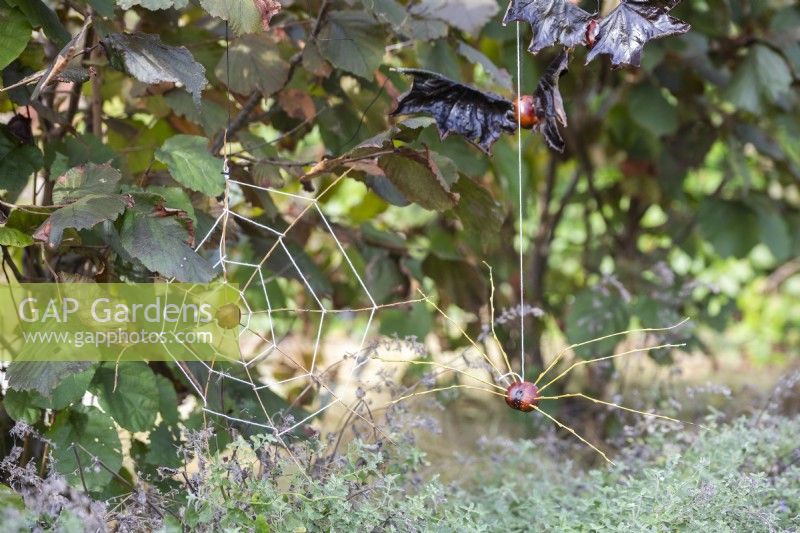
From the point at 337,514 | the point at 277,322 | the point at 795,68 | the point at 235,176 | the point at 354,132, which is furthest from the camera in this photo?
the point at 277,322

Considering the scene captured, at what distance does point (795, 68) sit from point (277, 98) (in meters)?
1.01

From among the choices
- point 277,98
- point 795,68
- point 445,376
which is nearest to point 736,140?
point 795,68

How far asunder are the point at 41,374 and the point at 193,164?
0.29 meters

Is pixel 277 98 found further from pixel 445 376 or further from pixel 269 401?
pixel 445 376

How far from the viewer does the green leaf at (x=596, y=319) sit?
1812 millimetres

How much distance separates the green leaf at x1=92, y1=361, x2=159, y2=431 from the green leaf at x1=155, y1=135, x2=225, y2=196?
240 millimetres

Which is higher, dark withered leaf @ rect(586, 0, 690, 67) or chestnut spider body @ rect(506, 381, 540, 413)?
dark withered leaf @ rect(586, 0, 690, 67)

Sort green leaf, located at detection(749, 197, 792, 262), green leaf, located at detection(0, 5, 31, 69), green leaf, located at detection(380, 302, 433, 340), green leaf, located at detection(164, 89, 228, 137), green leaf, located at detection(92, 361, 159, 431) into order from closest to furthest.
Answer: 1. green leaf, located at detection(0, 5, 31, 69)
2. green leaf, located at detection(92, 361, 159, 431)
3. green leaf, located at detection(164, 89, 228, 137)
4. green leaf, located at detection(380, 302, 433, 340)
5. green leaf, located at detection(749, 197, 792, 262)

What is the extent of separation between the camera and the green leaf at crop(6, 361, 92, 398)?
0.97 meters

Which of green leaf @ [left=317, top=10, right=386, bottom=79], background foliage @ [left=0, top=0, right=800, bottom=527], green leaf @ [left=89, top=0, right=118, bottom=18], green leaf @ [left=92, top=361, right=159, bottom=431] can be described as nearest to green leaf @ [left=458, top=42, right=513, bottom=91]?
background foliage @ [left=0, top=0, right=800, bottom=527]

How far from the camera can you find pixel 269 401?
1.25 m

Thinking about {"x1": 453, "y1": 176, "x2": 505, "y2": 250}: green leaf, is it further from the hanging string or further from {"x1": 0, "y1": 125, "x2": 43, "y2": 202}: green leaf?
{"x1": 0, "y1": 125, "x2": 43, "y2": 202}: green leaf

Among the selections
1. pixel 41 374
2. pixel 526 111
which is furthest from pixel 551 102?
pixel 41 374

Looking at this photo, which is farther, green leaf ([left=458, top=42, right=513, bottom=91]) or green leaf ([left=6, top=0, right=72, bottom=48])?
green leaf ([left=458, top=42, right=513, bottom=91])
